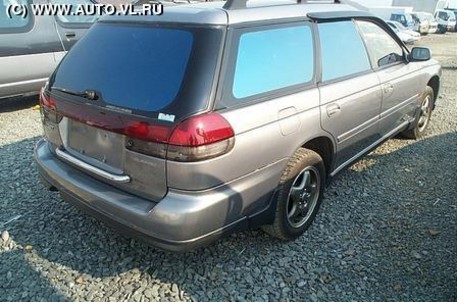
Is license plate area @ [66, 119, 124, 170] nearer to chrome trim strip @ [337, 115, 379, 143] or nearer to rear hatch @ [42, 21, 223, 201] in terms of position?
rear hatch @ [42, 21, 223, 201]

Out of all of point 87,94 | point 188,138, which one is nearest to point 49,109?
point 87,94

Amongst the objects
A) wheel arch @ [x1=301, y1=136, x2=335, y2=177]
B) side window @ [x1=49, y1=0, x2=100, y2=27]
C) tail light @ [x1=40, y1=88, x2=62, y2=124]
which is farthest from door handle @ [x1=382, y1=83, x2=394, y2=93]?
side window @ [x1=49, y1=0, x2=100, y2=27]

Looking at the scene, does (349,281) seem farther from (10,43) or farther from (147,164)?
(10,43)

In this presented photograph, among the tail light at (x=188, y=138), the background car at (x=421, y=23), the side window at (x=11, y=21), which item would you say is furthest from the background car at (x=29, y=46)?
the background car at (x=421, y=23)

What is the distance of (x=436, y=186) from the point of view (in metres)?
3.75

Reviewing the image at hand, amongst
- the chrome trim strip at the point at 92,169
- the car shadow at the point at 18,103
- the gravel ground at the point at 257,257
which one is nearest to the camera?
the chrome trim strip at the point at 92,169

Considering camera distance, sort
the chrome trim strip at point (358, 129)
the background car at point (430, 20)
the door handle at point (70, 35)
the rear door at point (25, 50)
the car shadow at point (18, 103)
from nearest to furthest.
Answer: the chrome trim strip at point (358, 129) → the rear door at point (25, 50) → the door handle at point (70, 35) → the car shadow at point (18, 103) → the background car at point (430, 20)

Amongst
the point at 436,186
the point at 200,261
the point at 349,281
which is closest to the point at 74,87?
the point at 200,261

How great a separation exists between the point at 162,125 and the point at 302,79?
1.13 meters

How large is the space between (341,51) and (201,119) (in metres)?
1.65

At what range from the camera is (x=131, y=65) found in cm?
230

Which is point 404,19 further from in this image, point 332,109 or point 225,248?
point 225,248

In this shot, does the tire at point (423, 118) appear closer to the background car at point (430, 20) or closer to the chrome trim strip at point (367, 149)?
the chrome trim strip at point (367, 149)

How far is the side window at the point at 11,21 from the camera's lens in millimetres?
5234
